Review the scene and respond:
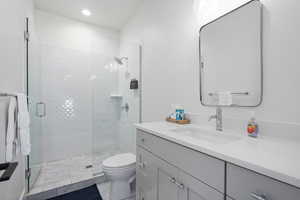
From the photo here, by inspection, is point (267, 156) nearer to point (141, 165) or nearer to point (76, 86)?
point (141, 165)

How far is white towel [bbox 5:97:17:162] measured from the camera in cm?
90

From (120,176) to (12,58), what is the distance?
5.24ft

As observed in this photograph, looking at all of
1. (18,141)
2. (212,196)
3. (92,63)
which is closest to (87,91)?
(92,63)

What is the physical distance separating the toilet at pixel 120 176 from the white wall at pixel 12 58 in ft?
2.66

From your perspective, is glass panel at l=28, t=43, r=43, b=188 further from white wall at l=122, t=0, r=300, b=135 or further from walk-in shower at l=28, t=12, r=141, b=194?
white wall at l=122, t=0, r=300, b=135

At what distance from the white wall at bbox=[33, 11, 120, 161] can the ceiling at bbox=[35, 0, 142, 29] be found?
149 millimetres

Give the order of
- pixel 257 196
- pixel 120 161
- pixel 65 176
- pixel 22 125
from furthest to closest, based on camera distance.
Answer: pixel 65 176
pixel 120 161
pixel 22 125
pixel 257 196

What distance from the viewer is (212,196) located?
0.67 metres

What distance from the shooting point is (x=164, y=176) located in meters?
1.01

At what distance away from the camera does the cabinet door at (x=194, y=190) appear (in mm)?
675

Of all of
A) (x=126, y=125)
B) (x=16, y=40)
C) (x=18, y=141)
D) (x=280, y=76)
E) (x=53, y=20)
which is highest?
(x=53, y=20)

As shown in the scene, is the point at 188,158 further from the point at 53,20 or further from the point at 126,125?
the point at 53,20

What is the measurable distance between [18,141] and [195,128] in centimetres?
142

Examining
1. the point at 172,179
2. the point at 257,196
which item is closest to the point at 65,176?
the point at 172,179
